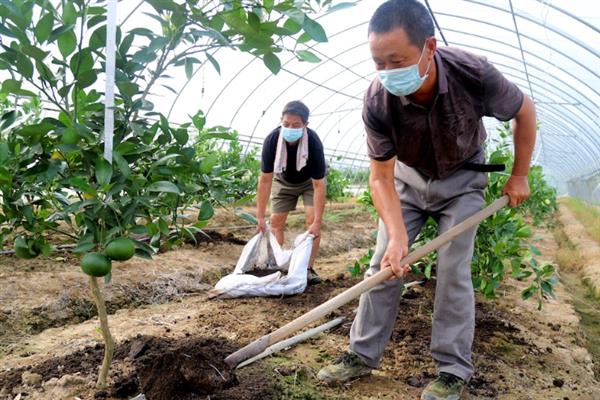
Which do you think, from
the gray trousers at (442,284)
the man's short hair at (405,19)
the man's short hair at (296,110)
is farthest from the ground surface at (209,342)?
the man's short hair at (405,19)

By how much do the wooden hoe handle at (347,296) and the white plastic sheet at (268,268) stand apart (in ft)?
5.15

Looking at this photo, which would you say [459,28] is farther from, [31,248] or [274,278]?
[31,248]

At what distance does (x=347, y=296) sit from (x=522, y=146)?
1.03 meters

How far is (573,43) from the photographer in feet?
30.2

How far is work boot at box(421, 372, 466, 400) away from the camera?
2.28m

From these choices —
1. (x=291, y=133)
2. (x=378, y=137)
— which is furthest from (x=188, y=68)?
(x=291, y=133)

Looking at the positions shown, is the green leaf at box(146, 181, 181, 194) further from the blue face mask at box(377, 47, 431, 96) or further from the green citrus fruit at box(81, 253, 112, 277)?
the blue face mask at box(377, 47, 431, 96)

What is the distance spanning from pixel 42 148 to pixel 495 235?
2.75m

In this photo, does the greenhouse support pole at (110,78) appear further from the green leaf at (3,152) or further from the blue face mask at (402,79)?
the blue face mask at (402,79)

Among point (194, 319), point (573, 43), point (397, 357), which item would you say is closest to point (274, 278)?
point (194, 319)

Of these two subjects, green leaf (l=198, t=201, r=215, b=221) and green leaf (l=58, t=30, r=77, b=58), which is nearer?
green leaf (l=58, t=30, r=77, b=58)

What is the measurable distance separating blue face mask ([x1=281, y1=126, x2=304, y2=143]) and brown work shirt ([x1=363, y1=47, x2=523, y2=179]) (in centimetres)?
188

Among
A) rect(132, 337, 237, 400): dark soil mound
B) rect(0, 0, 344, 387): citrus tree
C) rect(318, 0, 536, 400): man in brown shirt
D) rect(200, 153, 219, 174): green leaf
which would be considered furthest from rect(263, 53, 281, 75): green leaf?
rect(132, 337, 237, 400): dark soil mound

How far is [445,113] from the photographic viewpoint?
7.33 feet
